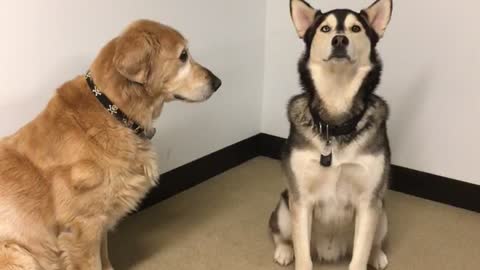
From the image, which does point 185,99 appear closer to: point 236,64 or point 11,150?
point 11,150

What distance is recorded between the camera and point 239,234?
8.50 ft

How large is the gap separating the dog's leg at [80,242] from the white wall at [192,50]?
21.5 inches

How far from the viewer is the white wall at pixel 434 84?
2707 millimetres

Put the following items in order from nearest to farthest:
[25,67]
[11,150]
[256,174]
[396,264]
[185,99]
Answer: [11,150]
[185,99]
[25,67]
[396,264]
[256,174]

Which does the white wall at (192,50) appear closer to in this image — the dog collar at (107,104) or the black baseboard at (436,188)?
the dog collar at (107,104)

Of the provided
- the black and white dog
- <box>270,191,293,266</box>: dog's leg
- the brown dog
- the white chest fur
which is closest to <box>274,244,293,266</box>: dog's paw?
<box>270,191,293,266</box>: dog's leg

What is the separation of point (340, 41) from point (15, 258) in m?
1.28

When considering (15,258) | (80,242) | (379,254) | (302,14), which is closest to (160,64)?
(302,14)

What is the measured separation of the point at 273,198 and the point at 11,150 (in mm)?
1509

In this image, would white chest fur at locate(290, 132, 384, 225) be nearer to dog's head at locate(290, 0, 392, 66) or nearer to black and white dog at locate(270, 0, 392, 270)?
black and white dog at locate(270, 0, 392, 270)

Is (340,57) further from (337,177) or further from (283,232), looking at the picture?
(283,232)

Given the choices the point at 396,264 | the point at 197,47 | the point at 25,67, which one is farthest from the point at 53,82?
the point at 396,264

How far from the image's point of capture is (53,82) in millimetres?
2262

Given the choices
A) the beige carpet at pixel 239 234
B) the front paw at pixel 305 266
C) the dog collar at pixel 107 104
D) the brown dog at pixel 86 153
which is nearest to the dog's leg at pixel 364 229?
the front paw at pixel 305 266
